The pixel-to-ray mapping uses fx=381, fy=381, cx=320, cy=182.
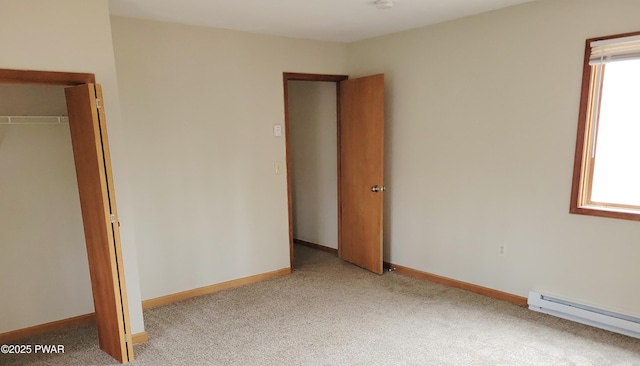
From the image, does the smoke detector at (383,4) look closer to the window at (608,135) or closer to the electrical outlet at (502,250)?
the window at (608,135)

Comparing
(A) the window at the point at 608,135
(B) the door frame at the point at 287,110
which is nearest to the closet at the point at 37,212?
(B) the door frame at the point at 287,110

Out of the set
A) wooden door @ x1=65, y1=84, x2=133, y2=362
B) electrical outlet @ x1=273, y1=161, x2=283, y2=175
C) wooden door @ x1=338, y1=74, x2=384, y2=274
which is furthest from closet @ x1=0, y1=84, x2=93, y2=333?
wooden door @ x1=338, y1=74, x2=384, y2=274

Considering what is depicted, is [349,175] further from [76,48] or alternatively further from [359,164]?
[76,48]

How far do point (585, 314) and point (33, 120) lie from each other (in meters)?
4.31

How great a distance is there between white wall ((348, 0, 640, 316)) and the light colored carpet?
1.23 feet

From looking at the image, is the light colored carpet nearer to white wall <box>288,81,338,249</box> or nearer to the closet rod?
white wall <box>288,81,338,249</box>

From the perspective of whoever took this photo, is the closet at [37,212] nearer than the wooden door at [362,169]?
Yes

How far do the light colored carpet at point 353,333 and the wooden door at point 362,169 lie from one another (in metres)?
0.59

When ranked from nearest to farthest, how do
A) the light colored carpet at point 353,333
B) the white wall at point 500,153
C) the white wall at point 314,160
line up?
the light colored carpet at point 353,333, the white wall at point 500,153, the white wall at point 314,160

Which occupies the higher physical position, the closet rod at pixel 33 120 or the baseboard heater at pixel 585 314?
the closet rod at pixel 33 120

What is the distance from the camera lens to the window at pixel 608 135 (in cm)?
265

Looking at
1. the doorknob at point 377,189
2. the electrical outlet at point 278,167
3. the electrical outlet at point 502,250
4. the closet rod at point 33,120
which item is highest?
the closet rod at point 33,120

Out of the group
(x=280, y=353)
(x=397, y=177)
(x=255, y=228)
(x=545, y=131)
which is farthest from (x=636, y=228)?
(x=255, y=228)

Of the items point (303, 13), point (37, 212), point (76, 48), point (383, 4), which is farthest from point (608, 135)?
point (37, 212)
